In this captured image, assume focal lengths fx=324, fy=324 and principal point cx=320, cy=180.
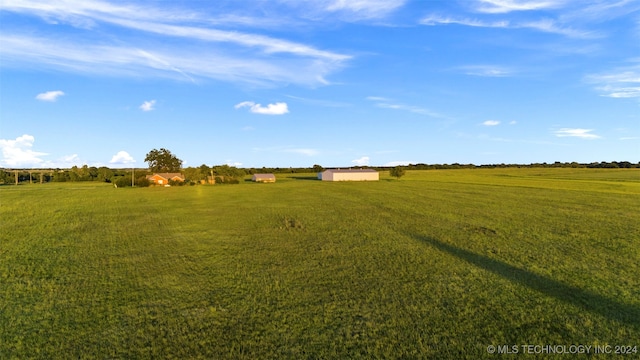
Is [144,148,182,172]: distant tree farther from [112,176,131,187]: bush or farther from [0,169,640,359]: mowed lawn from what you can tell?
[0,169,640,359]: mowed lawn

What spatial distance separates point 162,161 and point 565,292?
471ft

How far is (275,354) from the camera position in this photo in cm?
587

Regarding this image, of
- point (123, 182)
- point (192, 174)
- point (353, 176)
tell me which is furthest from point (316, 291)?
point (353, 176)

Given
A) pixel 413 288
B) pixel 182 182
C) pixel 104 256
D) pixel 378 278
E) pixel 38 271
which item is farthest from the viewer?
pixel 182 182

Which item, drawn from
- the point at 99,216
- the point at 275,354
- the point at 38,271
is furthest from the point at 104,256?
the point at 99,216

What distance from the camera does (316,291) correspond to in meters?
8.68

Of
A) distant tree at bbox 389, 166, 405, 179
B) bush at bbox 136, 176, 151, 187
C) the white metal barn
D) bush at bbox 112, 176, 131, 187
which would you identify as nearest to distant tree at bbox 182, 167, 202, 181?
bush at bbox 136, 176, 151, 187

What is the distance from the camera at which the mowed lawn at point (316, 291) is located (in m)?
6.25

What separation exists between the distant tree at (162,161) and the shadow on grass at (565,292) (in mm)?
136376

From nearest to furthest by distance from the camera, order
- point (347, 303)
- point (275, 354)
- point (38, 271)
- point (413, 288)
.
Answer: point (275, 354), point (347, 303), point (413, 288), point (38, 271)

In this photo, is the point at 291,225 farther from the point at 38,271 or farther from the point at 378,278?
the point at 38,271

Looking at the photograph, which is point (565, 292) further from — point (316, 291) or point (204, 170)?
point (204, 170)

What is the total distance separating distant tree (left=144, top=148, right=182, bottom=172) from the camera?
131500 mm

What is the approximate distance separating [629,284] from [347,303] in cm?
805
